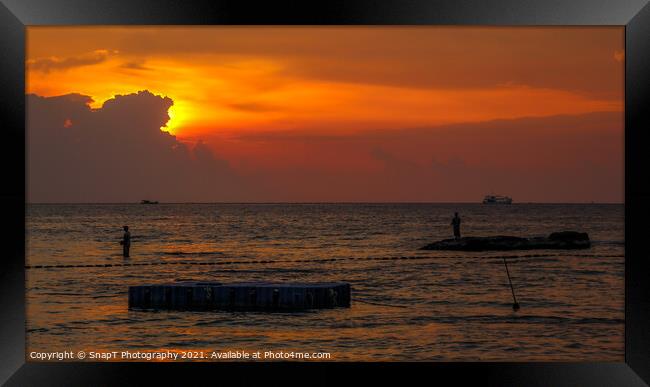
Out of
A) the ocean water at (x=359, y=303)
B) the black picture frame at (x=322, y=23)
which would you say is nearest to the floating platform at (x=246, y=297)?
the ocean water at (x=359, y=303)

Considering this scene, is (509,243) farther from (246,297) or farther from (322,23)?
(322,23)

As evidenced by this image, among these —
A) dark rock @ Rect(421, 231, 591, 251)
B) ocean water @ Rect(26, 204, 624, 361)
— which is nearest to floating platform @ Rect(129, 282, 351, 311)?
ocean water @ Rect(26, 204, 624, 361)

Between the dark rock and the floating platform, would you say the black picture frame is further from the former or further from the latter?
the dark rock

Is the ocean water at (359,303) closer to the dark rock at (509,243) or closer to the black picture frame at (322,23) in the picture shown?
the dark rock at (509,243)

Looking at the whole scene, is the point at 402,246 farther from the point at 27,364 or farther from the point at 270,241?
the point at 27,364

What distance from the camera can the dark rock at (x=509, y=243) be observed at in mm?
46125

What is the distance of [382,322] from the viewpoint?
68.7 feet

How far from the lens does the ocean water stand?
18078 mm

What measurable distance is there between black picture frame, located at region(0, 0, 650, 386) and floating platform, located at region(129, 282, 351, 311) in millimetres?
12088

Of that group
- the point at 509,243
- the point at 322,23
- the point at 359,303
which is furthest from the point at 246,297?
the point at 509,243

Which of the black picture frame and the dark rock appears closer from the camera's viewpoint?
the black picture frame

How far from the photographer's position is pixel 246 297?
19.8 metres

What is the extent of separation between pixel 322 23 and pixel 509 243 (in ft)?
146

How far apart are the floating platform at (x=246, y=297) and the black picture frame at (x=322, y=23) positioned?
1209cm
